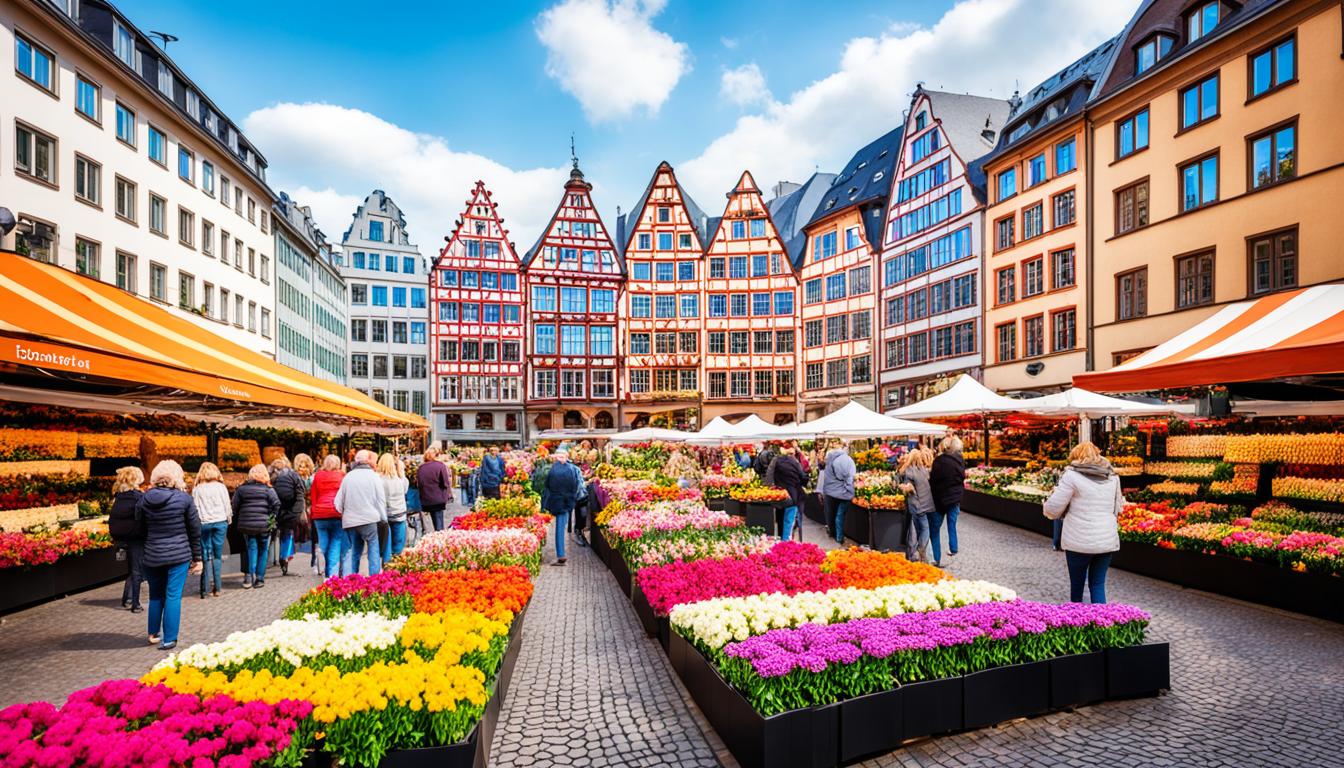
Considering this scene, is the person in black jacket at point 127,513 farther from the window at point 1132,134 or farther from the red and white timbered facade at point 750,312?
the red and white timbered facade at point 750,312

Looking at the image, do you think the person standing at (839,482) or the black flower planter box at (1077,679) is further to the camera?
the person standing at (839,482)

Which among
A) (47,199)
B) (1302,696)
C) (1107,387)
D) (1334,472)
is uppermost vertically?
(47,199)

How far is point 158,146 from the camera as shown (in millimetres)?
28641

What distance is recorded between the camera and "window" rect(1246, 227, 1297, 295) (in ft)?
67.8

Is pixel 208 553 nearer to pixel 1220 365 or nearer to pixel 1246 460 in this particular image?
pixel 1220 365

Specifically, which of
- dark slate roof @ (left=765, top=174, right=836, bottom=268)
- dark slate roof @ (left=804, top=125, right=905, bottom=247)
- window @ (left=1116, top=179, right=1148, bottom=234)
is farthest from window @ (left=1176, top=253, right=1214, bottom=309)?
dark slate roof @ (left=765, top=174, right=836, bottom=268)

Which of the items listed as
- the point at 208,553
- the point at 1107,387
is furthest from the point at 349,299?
the point at 1107,387

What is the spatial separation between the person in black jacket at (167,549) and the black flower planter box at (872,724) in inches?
260

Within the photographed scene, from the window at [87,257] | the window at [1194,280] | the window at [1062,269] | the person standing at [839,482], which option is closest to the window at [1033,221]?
the window at [1062,269]

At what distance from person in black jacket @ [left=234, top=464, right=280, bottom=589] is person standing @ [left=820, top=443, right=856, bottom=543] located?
9177 mm

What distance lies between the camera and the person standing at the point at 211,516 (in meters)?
9.91

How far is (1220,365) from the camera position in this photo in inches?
363

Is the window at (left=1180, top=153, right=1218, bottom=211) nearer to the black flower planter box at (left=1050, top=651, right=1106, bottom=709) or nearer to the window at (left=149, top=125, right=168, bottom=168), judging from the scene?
the black flower planter box at (left=1050, top=651, right=1106, bottom=709)

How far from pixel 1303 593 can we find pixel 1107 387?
3.59 meters
